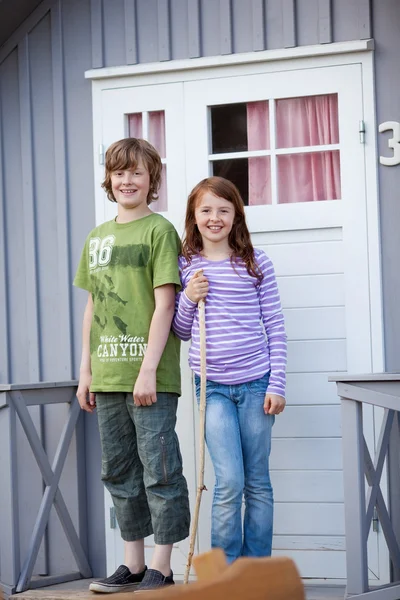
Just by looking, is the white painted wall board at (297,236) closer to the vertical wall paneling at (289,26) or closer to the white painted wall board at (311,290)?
the white painted wall board at (311,290)

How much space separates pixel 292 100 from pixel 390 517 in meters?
1.93

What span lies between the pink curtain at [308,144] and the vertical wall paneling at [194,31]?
0.46 m

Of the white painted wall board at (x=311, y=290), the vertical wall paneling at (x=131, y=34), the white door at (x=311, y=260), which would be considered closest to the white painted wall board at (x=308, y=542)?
the white door at (x=311, y=260)

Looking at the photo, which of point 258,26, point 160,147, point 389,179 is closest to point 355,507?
point 389,179

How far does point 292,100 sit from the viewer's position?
441 centimetres

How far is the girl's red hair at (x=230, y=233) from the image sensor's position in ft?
12.5

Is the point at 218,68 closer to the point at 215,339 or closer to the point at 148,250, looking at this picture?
the point at 148,250

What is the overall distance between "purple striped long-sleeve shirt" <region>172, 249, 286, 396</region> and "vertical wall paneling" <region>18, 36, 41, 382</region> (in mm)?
1126

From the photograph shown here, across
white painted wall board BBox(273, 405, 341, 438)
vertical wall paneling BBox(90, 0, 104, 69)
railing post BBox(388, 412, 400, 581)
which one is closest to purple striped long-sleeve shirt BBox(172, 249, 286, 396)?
white painted wall board BBox(273, 405, 341, 438)

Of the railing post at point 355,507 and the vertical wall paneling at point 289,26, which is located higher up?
the vertical wall paneling at point 289,26

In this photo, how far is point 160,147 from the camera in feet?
15.0

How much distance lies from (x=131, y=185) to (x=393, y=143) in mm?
1196

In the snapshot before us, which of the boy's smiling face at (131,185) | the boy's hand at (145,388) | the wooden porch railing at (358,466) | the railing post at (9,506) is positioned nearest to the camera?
the wooden porch railing at (358,466)

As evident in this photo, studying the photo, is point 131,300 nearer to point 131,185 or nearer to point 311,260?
point 131,185
